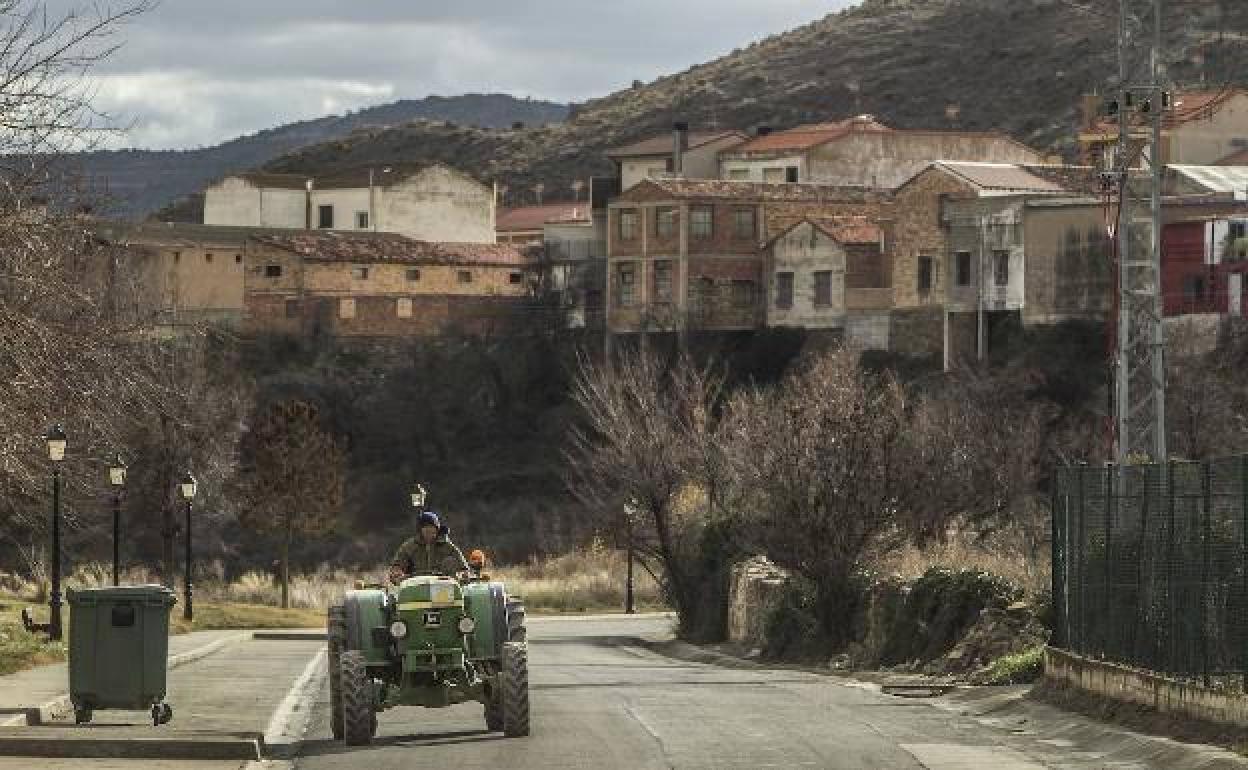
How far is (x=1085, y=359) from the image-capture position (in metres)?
83.1

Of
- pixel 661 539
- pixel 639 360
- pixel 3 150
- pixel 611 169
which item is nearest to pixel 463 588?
pixel 3 150

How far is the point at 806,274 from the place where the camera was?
4013 inches

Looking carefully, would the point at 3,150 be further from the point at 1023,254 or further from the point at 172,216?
the point at 172,216

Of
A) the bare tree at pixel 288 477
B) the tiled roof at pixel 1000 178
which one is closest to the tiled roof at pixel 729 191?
the tiled roof at pixel 1000 178

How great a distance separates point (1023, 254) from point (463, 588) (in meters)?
64.7

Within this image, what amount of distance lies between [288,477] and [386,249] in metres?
38.1

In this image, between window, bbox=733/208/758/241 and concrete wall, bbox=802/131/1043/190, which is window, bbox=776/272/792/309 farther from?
concrete wall, bbox=802/131/1043/190

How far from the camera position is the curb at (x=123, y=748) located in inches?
897

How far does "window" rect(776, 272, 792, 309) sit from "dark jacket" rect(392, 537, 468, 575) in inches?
3079

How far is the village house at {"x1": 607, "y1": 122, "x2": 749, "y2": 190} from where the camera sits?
407 feet

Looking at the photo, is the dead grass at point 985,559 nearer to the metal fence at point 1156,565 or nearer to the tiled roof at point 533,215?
the metal fence at point 1156,565

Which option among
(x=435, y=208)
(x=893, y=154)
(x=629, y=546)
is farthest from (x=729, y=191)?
(x=629, y=546)

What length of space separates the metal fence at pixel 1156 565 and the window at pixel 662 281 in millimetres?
76258

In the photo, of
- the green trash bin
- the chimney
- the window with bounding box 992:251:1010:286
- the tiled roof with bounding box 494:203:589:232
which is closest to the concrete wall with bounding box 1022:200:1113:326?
the window with bounding box 992:251:1010:286
